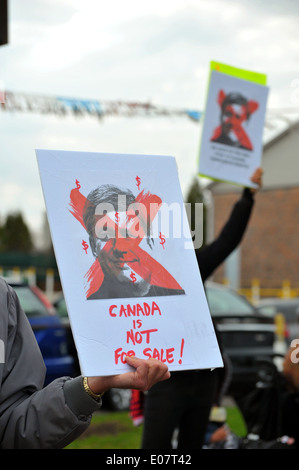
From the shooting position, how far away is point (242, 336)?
7.48 m

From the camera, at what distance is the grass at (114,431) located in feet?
17.7

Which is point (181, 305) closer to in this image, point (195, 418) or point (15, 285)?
point (195, 418)

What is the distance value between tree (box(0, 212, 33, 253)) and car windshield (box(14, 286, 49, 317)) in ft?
106

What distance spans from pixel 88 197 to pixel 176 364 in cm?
47

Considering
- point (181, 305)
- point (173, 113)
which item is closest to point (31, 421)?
point (181, 305)

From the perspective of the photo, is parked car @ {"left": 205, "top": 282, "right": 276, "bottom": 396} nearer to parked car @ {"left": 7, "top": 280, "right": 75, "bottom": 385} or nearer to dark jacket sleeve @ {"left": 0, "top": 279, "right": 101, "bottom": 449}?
parked car @ {"left": 7, "top": 280, "right": 75, "bottom": 385}

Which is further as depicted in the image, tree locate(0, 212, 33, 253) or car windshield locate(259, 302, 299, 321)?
tree locate(0, 212, 33, 253)

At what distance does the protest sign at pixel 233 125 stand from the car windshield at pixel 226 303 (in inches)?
162

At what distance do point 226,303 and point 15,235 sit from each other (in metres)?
32.2

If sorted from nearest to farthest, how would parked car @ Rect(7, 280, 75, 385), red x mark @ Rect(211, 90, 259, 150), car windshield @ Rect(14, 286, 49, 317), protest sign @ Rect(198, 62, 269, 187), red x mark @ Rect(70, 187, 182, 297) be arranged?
red x mark @ Rect(70, 187, 182, 297)
protest sign @ Rect(198, 62, 269, 187)
red x mark @ Rect(211, 90, 259, 150)
parked car @ Rect(7, 280, 75, 385)
car windshield @ Rect(14, 286, 49, 317)

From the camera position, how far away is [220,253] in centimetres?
318

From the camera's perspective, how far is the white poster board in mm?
1605

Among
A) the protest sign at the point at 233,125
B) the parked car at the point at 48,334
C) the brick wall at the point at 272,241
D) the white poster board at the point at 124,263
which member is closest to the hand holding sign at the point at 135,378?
the white poster board at the point at 124,263

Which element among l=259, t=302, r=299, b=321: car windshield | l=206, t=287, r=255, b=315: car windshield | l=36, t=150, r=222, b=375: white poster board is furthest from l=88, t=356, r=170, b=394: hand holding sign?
l=259, t=302, r=299, b=321: car windshield
